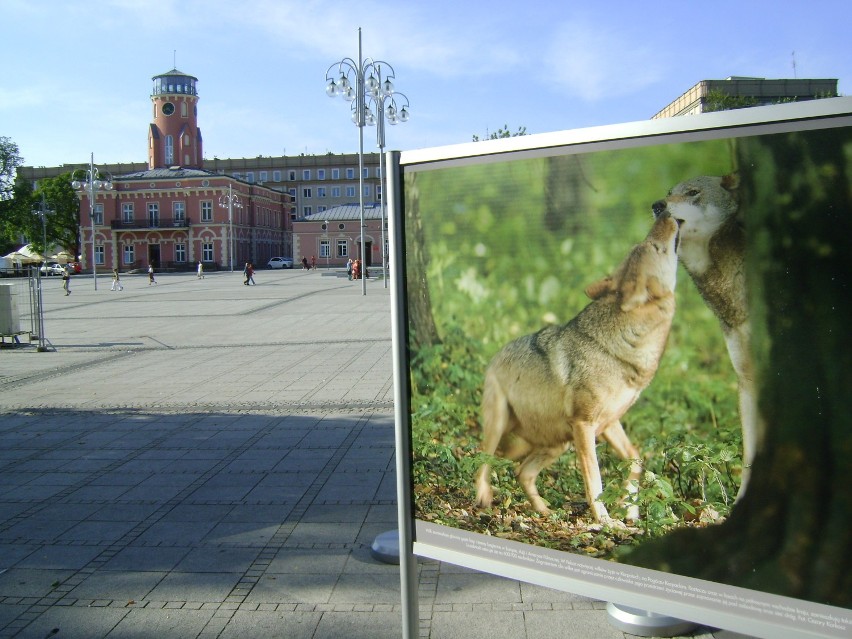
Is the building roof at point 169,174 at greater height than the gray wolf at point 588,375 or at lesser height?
greater

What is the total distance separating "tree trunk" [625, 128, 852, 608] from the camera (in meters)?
2.10

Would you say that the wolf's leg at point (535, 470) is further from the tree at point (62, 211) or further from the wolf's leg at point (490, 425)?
the tree at point (62, 211)

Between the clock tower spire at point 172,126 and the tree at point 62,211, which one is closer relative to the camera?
the clock tower spire at point 172,126

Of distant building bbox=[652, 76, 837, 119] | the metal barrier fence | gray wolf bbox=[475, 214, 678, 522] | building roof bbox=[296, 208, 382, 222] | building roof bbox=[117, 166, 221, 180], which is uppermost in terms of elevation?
building roof bbox=[117, 166, 221, 180]

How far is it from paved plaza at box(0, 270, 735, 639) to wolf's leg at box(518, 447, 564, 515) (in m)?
1.43

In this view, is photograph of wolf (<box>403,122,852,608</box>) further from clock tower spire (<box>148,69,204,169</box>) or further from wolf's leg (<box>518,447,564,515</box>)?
clock tower spire (<box>148,69,204,169</box>)

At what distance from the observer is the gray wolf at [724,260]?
7.42ft

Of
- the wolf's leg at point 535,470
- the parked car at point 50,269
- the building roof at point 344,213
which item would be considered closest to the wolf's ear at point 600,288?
the wolf's leg at point 535,470

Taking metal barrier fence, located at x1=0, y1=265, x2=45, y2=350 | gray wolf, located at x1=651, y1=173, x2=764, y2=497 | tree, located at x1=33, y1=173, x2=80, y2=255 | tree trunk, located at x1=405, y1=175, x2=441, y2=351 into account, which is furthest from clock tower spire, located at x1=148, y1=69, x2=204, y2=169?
gray wolf, located at x1=651, y1=173, x2=764, y2=497

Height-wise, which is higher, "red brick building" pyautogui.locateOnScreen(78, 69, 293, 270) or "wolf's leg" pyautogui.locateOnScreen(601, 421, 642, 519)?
"red brick building" pyautogui.locateOnScreen(78, 69, 293, 270)

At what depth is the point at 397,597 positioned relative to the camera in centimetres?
437

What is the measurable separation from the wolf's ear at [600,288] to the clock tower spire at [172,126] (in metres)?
90.7

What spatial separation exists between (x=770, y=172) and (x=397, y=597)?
3.02 meters

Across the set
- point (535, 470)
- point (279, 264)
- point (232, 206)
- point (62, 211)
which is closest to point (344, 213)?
point (279, 264)
